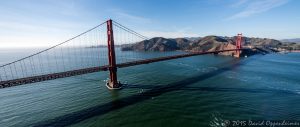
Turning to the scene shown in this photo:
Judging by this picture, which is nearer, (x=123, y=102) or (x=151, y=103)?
(x=151, y=103)

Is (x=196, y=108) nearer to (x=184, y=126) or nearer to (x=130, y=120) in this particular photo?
(x=184, y=126)

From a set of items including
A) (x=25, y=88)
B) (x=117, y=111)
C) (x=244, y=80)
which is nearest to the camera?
(x=117, y=111)

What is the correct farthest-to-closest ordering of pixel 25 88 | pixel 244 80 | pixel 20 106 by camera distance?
pixel 244 80
pixel 25 88
pixel 20 106

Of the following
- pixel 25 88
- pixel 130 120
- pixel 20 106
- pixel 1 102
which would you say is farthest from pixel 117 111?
pixel 25 88

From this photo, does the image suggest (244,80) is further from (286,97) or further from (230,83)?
(286,97)

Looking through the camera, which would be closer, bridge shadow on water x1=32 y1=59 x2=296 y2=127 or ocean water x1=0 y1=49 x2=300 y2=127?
ocean water x1=0 y1=49 x2=300 y2=127

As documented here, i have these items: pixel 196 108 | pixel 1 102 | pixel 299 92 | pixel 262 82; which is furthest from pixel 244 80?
pixel 1 102

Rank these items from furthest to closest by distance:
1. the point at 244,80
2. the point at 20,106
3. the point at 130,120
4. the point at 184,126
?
the point at 244,80, the point at 20,106, the point at 130,120, the point at 184,126

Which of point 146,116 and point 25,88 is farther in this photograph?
point 25,88

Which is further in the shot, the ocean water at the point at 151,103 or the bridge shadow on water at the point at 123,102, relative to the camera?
the bridge shadow on water at the point at 123,102
